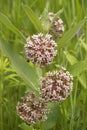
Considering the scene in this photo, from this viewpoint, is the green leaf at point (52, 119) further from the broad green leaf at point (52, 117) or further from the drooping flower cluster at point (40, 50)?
the drooping flower cluster at point (40, 50)

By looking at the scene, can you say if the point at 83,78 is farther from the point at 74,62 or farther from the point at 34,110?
the point at 34,110

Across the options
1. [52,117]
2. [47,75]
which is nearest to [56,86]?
[47,75]

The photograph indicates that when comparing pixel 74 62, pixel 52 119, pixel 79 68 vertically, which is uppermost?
pixel 74 62

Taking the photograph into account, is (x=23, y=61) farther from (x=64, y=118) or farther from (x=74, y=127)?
(x=74, y=127)

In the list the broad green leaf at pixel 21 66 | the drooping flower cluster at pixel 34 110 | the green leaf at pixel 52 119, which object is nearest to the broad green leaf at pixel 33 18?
the broad green leaf at pixel 21 66

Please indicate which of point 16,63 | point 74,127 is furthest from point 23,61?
point 74,127

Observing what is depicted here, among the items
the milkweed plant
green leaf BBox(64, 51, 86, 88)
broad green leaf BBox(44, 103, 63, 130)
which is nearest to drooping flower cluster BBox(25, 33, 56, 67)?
the milkweed plant

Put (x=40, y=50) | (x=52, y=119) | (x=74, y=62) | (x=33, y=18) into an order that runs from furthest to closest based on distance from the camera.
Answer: (x=74, y=62) → (x=52, y=119) → (x=33, y=18) → (x=40, y=50)
